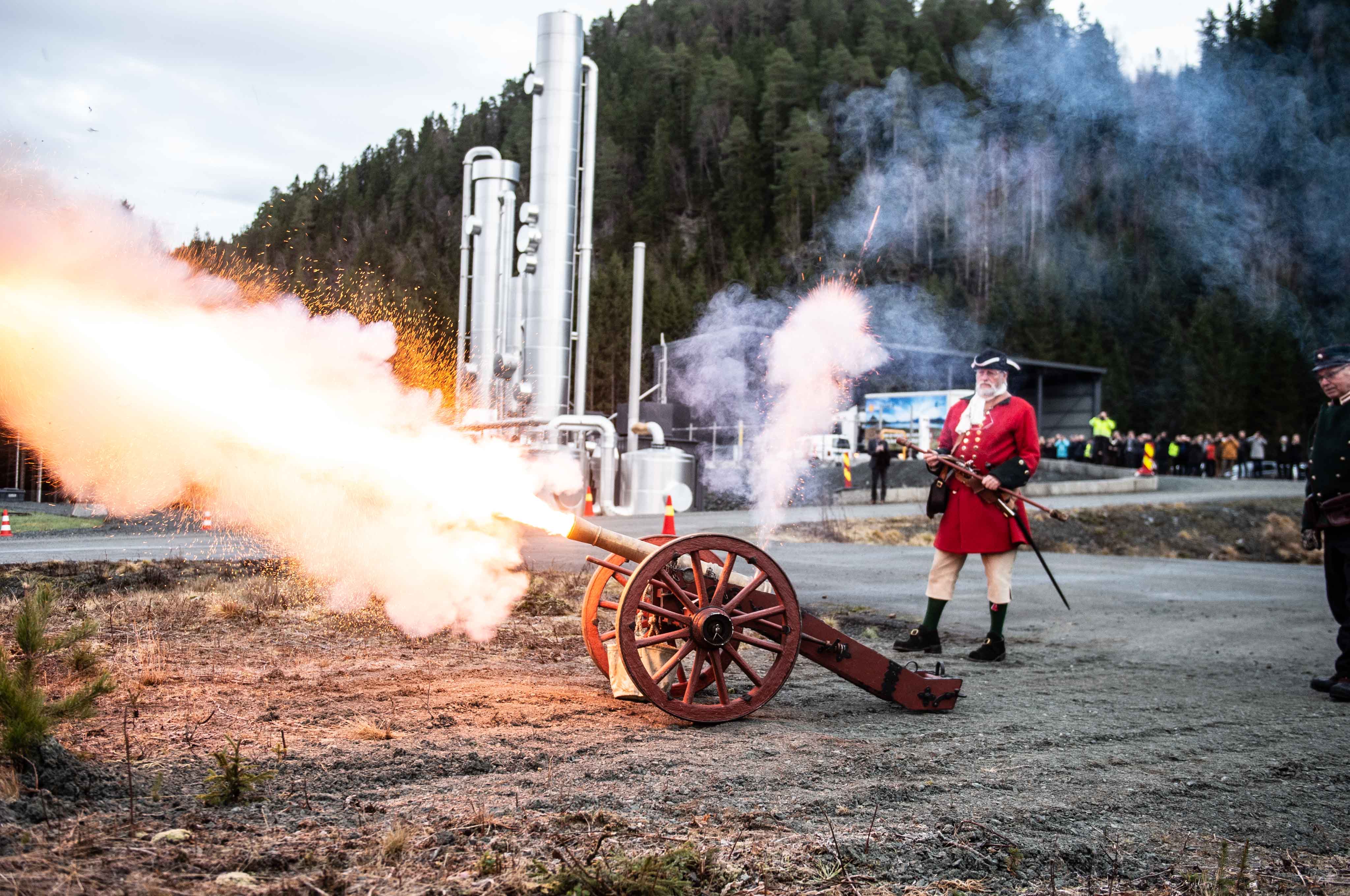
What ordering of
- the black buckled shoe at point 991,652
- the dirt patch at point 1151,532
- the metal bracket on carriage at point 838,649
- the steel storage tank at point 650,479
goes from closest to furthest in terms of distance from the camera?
the metal bracket on carriage at point 838,649, the black buckled shoe at point 991,652, the dirt patch at point 1151,532, the steel storage tank at point 650,479

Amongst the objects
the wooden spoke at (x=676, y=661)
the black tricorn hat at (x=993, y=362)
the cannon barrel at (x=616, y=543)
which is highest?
the black tricorn hat at (x=993, y=362)

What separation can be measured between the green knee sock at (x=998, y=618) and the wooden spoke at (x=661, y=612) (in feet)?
9.57

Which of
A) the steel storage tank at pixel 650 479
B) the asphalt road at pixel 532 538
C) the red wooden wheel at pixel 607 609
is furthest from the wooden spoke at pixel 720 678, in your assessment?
the steel storage tank at pixel 650 479

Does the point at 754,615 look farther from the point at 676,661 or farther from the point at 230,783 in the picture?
the point at 230,783

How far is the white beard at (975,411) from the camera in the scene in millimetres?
7215

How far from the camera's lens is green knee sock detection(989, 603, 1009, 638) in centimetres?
693

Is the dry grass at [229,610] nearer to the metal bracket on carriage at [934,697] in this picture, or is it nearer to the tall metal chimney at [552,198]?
the metal bracket on carriage at [934,697]

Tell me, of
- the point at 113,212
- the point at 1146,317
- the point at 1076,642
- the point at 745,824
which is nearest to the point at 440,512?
the point at 113,212

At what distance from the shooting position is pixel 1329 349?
649 cm

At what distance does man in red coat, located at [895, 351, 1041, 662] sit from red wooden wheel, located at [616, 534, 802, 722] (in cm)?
215

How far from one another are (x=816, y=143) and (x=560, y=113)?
17.9 meters

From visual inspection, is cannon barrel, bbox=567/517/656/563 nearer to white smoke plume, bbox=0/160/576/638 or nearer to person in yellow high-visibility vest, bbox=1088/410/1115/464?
white smoke plume, bbox=0/160/576/638

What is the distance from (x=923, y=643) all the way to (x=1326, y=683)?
2.39 metres

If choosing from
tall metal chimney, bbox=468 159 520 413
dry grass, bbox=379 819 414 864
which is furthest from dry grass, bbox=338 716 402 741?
tall metal chimney, bbox=468 159 520 413
